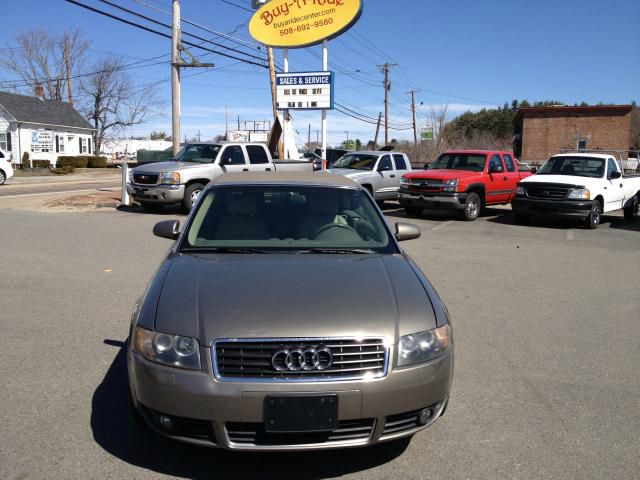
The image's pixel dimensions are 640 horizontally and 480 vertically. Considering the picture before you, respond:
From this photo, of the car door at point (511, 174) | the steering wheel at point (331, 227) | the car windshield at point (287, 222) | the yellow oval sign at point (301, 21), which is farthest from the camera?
the yellow oval sign at point (301, 21)

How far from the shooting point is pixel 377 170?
56.4 ft

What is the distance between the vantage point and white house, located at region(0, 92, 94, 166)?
40688 millimetres

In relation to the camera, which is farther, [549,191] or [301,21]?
[301,21]

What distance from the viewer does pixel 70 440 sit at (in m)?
3.42

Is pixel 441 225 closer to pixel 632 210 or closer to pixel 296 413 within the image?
pixel 632 210

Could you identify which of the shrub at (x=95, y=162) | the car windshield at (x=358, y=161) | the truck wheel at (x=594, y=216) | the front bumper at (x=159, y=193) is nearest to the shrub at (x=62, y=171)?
the shrub at (x=95, y=162)

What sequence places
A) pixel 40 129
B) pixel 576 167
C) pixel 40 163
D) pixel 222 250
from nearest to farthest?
pixel 222 250 < pixel 576 167 < pixel 40 163 < pixel 40 129

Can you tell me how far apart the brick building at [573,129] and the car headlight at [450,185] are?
40.1m

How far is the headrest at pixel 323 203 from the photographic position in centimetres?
468

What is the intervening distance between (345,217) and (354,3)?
1710cm

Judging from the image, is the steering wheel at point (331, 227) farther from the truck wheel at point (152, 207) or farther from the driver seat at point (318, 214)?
the truck wheel at point (152, 207)

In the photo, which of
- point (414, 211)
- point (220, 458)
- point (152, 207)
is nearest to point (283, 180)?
point (220, 458)

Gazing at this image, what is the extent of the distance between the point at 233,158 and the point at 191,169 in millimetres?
1431

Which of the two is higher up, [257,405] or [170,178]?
[170,178]
